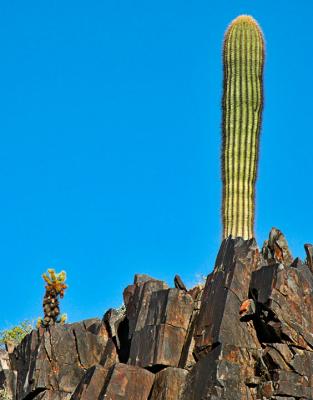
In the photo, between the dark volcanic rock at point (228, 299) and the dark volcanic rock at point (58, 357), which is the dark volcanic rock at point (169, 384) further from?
the dark volcanic rock at point (58, 357)

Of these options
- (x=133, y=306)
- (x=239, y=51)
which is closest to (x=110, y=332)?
(x=133, y=306)

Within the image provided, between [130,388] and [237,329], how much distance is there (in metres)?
2.85

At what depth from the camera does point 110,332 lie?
24656 millimetres

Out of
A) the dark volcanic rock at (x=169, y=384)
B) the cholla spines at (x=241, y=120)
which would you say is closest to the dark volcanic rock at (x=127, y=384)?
the dark volcanic rock at (x=169, y=384)

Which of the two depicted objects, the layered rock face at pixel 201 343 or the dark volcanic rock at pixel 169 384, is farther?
the dark volcanic rock at pixel 169 384

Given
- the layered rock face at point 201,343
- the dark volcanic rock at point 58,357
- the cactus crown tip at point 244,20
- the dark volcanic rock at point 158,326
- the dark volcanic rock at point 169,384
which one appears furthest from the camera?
the cactus crown tip at point 244,20

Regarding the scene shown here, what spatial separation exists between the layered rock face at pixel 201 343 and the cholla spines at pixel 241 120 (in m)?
1.27

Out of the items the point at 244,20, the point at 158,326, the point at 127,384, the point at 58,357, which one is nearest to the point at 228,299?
the point at 158,326

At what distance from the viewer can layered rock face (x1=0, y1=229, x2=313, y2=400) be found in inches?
773

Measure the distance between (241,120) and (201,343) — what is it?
8.14 m

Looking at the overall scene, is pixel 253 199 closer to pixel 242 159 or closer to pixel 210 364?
pixel 242 159

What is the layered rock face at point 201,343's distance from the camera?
1962cm

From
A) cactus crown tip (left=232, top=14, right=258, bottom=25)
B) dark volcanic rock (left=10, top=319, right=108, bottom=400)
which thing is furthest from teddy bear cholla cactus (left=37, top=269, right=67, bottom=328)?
cactus crown tip (left=232, top=14, right=258, bottom=25)

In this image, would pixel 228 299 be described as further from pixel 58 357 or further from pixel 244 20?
pixel 244 20
